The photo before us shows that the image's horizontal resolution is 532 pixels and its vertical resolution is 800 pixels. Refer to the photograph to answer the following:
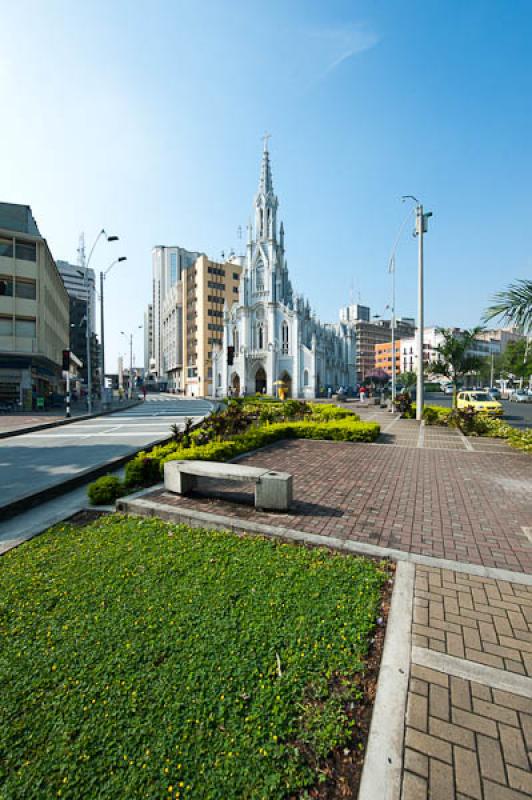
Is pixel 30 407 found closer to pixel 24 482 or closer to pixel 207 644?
pixel 24 482

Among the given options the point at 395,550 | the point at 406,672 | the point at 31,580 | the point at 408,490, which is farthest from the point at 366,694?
the point at 408,490

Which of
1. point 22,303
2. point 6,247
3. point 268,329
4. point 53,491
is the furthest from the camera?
point 268,329

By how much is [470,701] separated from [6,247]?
36.5 meters

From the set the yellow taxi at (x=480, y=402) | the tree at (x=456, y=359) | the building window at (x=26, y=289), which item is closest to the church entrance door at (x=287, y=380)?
the yellow taxi at (x=480, y=402)

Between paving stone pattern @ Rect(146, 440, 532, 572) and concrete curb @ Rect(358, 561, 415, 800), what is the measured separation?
167 centimetres

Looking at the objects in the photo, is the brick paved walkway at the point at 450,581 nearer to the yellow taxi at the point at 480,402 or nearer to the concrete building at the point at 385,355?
the yellow taxi at the point at 480,402

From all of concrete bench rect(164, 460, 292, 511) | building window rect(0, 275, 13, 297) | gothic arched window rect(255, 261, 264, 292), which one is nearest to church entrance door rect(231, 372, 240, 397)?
gothic arched window rect(255, 261, 264, 292)

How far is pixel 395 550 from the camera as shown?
468 centimetres

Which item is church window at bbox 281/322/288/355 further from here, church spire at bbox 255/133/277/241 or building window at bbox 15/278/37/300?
building window at bbox 15/278/37/300

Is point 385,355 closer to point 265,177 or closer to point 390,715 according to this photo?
point 265,177

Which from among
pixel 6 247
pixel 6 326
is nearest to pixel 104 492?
pixel 6 326

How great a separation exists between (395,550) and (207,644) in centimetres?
271

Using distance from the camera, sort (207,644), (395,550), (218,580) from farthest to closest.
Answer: (395,550) → (218,580) → (207,644)

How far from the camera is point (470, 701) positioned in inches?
99.3
